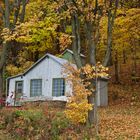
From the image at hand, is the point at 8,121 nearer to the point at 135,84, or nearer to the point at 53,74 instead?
the point at 53,74

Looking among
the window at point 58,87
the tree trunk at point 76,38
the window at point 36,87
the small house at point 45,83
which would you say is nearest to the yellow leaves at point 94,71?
the tree trunk at point 76,38

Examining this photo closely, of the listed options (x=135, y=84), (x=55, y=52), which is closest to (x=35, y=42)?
(x=55, y=52)

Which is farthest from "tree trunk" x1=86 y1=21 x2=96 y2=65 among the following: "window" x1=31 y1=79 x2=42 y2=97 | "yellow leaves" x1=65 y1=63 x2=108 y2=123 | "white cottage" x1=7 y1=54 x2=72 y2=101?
"window" x1=31 y1=79 x2=42 y2=97

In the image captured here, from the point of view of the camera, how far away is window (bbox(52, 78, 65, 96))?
88.8 feet

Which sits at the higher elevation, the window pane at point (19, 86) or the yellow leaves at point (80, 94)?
the window pane at point (19, 86)

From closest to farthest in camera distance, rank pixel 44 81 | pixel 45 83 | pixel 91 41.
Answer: pixel 91 41
pixel 45 83
pixel 44 81

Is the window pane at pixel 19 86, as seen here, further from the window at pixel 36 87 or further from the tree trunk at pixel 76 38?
the tree trunk at pixel 76 38

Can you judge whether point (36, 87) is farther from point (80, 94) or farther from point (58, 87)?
point (80, 94)

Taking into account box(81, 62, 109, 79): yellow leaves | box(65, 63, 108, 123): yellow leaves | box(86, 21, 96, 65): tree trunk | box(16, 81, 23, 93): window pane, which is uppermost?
box(86, 21, 96, 65): tree trunk

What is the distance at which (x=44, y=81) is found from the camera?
28.0 m

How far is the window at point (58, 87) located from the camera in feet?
88.8

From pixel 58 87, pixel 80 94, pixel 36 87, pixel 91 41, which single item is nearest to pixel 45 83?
pixel 36 87

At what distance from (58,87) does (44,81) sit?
1409 mm

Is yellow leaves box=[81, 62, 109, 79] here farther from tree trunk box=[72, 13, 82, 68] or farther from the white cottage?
the white cottage
